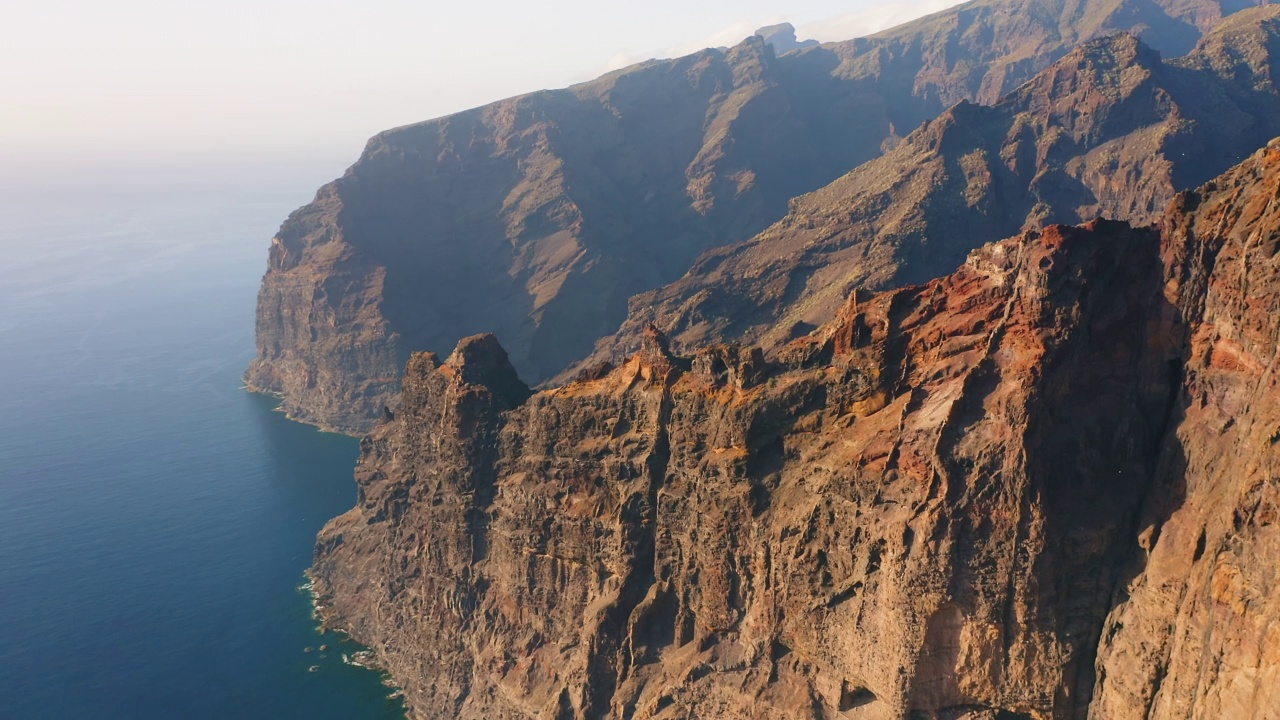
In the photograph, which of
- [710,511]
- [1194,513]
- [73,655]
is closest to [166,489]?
[73,655]

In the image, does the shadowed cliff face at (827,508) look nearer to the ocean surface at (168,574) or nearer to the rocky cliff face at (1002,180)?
the ocean surface at (168,574)

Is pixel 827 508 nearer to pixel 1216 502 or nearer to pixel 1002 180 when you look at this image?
pixel 1216 502

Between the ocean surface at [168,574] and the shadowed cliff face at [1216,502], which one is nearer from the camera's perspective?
the shadowed cliff face at [1216,502]

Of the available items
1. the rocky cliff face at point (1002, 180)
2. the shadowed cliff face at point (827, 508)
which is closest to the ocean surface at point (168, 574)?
the shadowed cliff face at point (827, 508)

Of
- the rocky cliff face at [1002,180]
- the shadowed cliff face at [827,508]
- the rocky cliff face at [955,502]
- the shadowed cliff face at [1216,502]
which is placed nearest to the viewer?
the shadowed cliff face at [1216,502]

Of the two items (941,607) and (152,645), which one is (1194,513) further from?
(152,645)

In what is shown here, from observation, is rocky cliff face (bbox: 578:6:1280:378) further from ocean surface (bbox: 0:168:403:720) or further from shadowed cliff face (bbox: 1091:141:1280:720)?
shadowed cliff face (bbox: 1091:141:1280:720)

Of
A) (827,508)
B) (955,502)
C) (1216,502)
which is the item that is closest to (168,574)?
(827,508)
